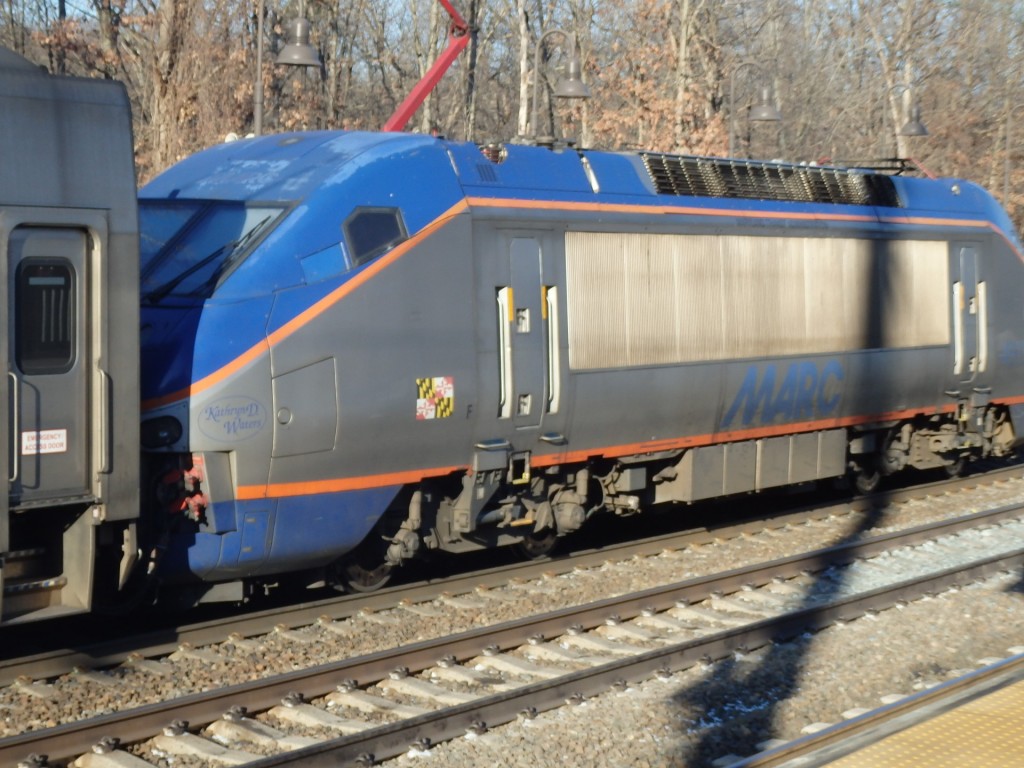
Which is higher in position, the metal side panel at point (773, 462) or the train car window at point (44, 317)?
the train car window at point (44, 317)

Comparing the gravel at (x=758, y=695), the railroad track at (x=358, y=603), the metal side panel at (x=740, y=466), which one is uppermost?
the metal side panel at (x=740, y=466)

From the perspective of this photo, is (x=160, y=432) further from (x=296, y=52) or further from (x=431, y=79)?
(x=296, y=52)

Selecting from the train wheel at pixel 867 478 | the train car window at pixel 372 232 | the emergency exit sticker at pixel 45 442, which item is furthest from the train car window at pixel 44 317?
the train wheel at pixel 867 478

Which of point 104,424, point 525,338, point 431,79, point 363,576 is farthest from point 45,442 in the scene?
point 431,79

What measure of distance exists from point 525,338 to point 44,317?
397 centimetres

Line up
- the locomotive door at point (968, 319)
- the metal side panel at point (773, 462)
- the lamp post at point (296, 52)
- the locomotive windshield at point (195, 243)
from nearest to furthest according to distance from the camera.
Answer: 1. the locomotive windshield at point (195, 243)
2. the metal side panel at point (773, 462)
3. the locomotive door at point (968, 319)
4. the lamp post at point (296, 52)

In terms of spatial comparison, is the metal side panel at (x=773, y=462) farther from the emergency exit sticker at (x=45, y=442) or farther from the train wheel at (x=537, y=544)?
the emergency exit sticker at (x=45, y=442)

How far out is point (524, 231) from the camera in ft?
35.3

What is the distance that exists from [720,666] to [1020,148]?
A: 38743 millimetres

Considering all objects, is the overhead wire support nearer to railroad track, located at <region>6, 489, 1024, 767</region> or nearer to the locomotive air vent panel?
the locomotive air vent panel

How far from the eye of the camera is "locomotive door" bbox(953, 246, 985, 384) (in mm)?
15609

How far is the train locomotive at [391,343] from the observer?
796cm

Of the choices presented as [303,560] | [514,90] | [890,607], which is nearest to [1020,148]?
[514,90]

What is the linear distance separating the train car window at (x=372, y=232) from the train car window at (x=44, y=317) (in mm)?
2206
